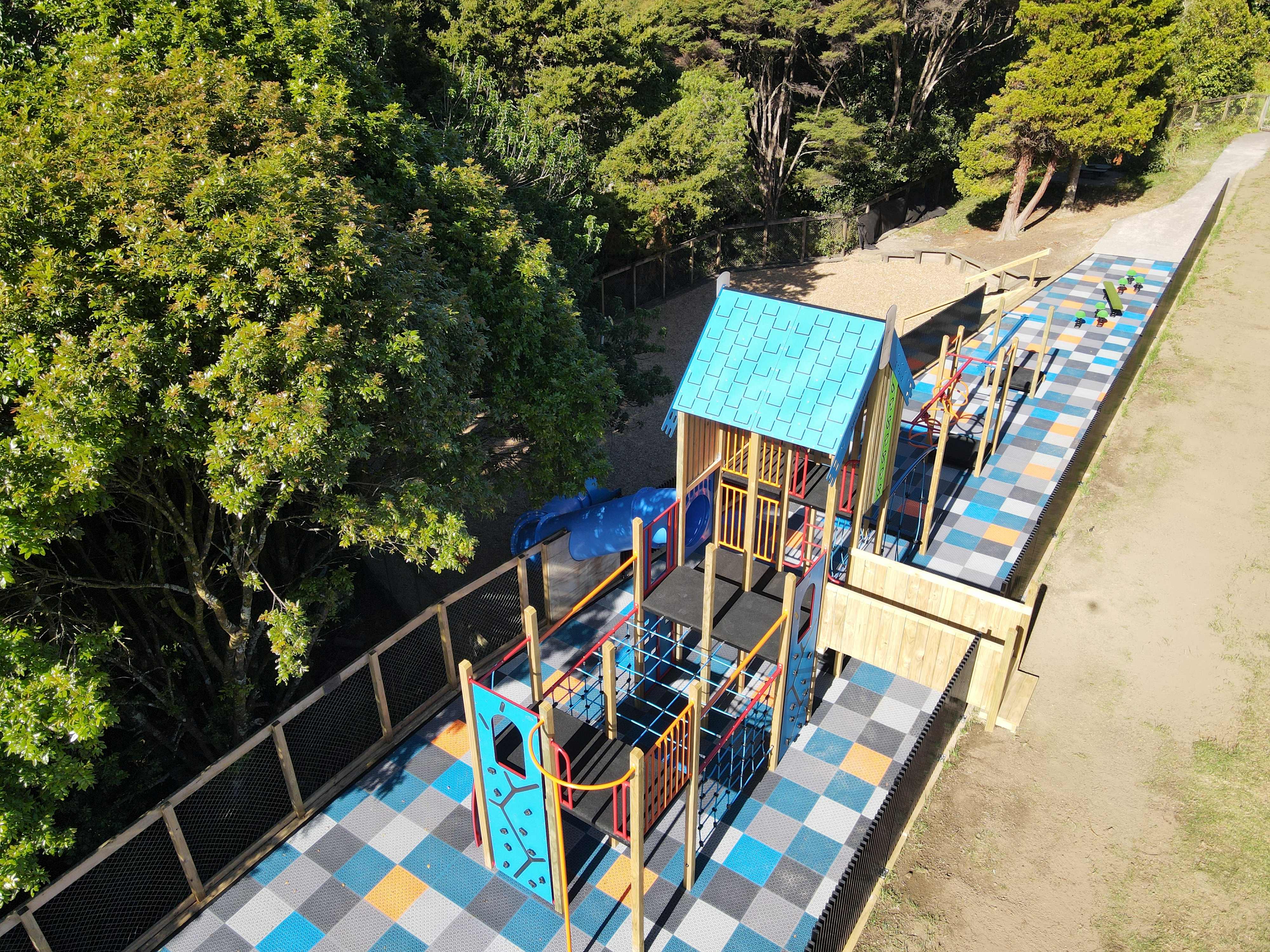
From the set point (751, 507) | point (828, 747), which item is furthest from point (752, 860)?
point (751, 507)

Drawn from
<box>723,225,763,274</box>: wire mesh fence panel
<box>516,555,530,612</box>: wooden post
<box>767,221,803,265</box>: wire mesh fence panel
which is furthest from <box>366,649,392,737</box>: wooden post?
<box>767,221,803,265</box>: wire mesh fence panel

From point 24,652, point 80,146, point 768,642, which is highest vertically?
point 80,146

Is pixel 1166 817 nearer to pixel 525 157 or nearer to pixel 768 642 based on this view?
pixel 768 642

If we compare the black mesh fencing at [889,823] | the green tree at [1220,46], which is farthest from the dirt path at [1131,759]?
the green tree at [1220,46]

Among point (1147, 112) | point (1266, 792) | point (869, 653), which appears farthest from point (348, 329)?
point (1147, 112)

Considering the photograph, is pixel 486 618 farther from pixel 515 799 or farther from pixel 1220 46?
pixel 1220 46

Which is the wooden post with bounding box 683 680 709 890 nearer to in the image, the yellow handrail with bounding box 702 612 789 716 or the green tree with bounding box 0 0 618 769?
the yellow handrail with bounding box 702 612 789 716
